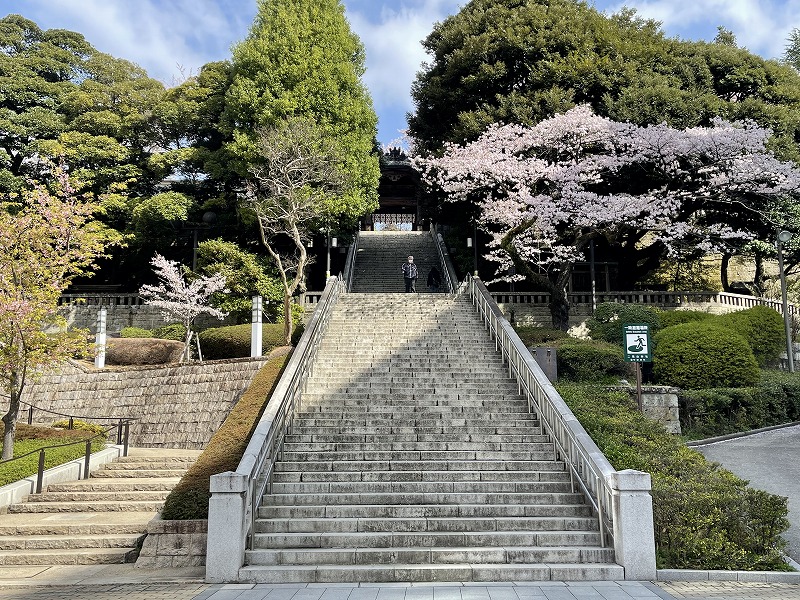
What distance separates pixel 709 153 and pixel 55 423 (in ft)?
73.0

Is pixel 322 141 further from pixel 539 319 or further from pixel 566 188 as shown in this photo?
pixel 539 319

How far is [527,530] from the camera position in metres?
7.82

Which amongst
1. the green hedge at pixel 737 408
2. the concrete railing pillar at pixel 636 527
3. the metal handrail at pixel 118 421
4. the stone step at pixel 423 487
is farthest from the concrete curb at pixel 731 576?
the metal handrail at pixel 118 421

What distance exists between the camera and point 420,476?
9.09m

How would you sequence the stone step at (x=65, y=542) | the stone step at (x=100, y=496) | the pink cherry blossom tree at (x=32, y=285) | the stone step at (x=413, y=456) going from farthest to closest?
the pink cherry blossom tree at (x=32, y=285) < the stone step at (x=100, y=496) < the stone step at (x=413, y=456) < the stone step at (x=65, y=542)

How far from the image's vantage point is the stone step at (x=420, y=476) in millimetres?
9039

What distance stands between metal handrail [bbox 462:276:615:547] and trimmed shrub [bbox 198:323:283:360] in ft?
24.6

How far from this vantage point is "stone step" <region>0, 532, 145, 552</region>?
8.54 m

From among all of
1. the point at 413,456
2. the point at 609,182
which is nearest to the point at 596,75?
the point at 609,182

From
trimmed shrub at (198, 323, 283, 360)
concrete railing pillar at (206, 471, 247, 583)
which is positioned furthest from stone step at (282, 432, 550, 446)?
trimmed shrub at (198, 323, 283, 360)

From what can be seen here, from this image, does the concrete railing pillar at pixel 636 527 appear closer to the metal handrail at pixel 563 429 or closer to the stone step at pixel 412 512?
the metal handrail at pixel 563 429

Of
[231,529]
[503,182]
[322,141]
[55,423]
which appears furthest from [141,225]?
[231,529]

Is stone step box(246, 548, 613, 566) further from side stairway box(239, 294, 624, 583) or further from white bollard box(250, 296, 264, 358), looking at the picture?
white bollard box(250, 296, 264, 358)

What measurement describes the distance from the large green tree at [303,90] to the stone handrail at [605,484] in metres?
14.0
